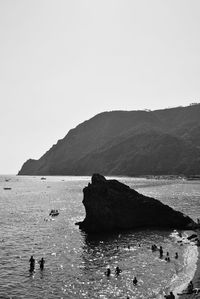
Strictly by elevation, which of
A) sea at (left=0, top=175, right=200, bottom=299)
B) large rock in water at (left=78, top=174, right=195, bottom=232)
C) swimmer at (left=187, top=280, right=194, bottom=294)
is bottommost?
sea at (left=0, top=175, right=200, bottom=299)

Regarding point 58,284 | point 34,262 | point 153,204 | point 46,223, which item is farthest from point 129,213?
point 58,284

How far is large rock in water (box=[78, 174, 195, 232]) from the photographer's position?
8559 centimetres

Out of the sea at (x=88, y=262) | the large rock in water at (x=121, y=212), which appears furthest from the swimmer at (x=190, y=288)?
the large rock in water at (x=121, y=212)

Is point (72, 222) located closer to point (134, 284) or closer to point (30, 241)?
point (30, 241)

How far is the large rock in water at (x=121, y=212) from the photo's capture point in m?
85.6

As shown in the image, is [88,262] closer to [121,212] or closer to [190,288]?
[190,288]

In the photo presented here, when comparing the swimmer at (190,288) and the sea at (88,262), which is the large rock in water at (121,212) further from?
the swimmer at (190,288)

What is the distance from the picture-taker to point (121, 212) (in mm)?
88625

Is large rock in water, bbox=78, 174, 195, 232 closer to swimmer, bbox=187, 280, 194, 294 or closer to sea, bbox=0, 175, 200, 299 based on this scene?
sea, bbox=0, 175, 200, 299

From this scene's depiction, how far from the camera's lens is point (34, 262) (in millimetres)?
56031

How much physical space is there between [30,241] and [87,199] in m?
20.6

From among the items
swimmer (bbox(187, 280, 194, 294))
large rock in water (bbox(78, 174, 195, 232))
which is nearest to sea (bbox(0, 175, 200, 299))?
swimmer (bbox(187, 280, 194, 294))

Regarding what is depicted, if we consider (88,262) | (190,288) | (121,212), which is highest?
(121,212)

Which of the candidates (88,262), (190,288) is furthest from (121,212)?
(190,288)
